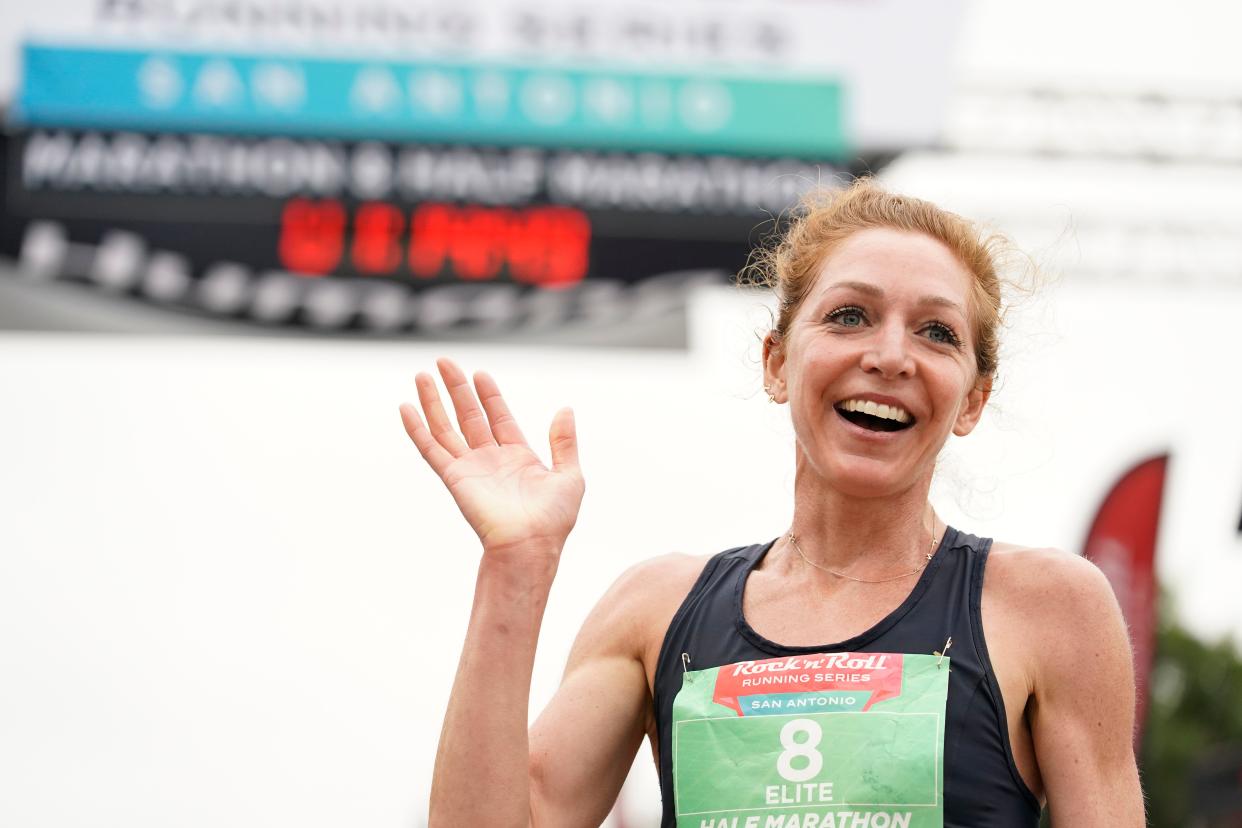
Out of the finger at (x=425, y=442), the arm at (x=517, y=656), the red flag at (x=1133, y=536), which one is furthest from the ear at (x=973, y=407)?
the red flag at (x=1133, y=536)

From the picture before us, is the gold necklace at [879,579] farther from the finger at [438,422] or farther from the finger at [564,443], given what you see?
the finger at [438,422]

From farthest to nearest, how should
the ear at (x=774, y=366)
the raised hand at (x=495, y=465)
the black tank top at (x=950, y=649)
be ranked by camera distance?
the ear at (x=774, y=366) → the raised hand at (x=495, y=465) → the black tank top at (x=950, y=649)

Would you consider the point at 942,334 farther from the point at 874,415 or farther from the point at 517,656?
the point at 517,656

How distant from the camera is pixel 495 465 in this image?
2.26 m

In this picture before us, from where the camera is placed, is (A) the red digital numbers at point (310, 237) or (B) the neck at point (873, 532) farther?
(A) the red digital numbers at point (310, 237)

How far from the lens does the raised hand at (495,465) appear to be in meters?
2.16

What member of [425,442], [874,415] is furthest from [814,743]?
[425,442]

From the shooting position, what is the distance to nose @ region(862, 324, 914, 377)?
222cm

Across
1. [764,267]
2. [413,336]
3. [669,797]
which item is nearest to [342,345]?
[413,336]

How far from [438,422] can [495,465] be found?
0.37ft

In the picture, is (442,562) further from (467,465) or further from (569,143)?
(467,465)

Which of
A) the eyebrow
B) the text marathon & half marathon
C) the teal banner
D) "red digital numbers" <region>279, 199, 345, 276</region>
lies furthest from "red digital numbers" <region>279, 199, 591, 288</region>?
the eyebrow

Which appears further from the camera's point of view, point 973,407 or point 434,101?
point 434,101

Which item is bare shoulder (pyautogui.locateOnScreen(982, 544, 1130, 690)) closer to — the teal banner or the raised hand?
the raised hand
